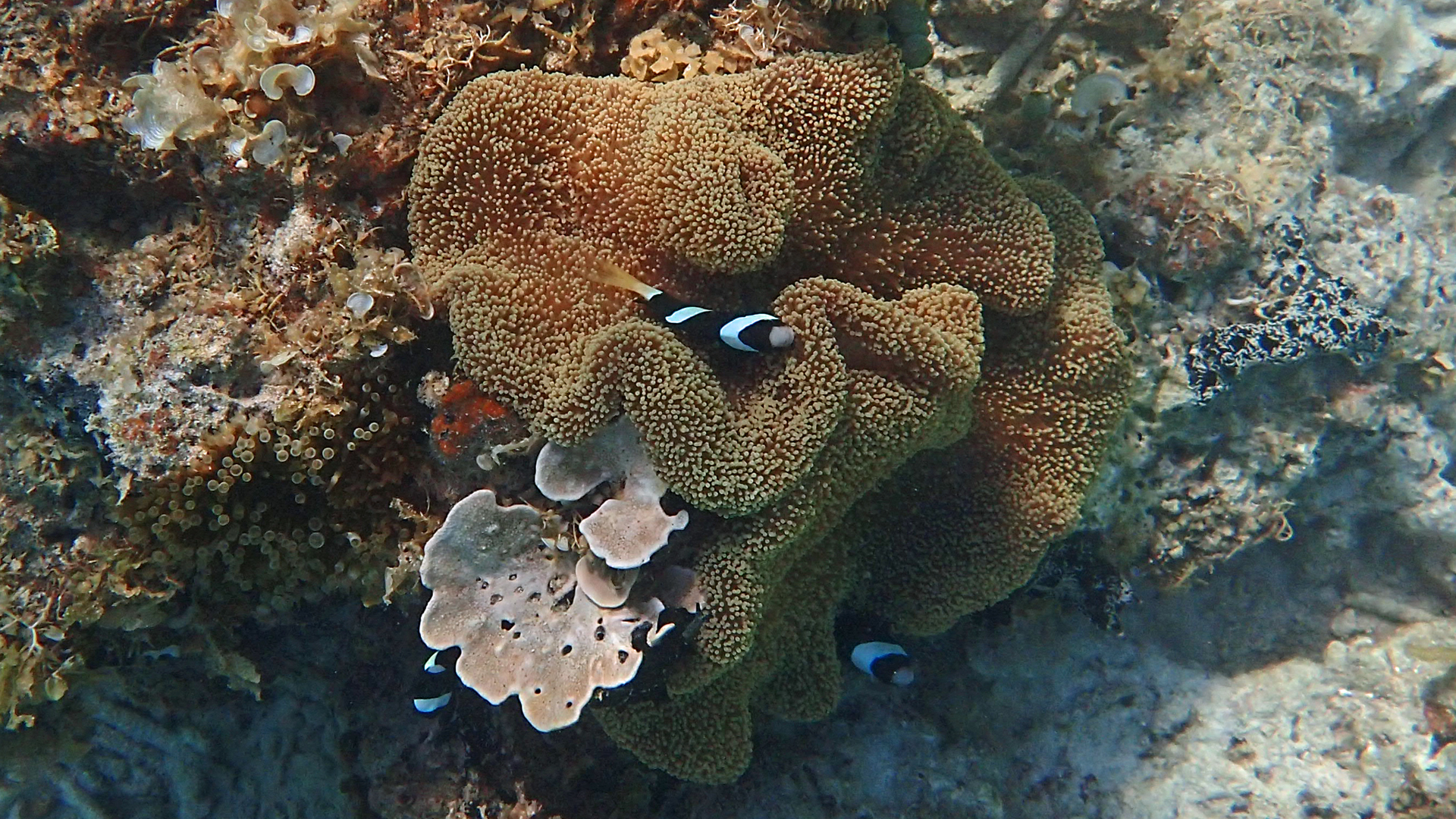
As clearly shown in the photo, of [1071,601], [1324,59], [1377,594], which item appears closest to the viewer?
[1071,601]

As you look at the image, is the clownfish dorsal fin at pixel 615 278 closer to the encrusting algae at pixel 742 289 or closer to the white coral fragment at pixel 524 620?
the encrusting algae at pixel 742 289

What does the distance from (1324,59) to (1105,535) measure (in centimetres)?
378

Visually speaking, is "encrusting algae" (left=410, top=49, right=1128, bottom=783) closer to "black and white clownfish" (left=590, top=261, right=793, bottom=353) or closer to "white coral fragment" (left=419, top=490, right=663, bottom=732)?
"black and white clownfish" (left=590, top=261, right=793, bottom=353)

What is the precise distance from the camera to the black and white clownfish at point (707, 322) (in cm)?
282

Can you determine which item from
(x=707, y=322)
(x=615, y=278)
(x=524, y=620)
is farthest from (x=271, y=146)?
(x=524, y=620)

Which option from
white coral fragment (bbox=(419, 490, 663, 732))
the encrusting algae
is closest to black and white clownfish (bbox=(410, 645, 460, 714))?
white coral fragment (bbox=(419, 490, 663, 732))

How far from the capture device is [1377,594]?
5.95 meters

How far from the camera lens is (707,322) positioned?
2.90m

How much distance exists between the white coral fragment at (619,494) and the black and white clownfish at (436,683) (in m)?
0.79

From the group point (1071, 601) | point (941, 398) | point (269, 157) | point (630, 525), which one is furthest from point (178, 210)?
point (1071, 601)

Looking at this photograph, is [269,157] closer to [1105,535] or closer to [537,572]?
[537,572]

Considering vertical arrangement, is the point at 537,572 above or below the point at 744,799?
above

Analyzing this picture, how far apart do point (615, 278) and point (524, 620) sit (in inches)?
55.2

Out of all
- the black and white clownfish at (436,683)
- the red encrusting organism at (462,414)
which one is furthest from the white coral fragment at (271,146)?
the black and white clownfish at (436,683)
